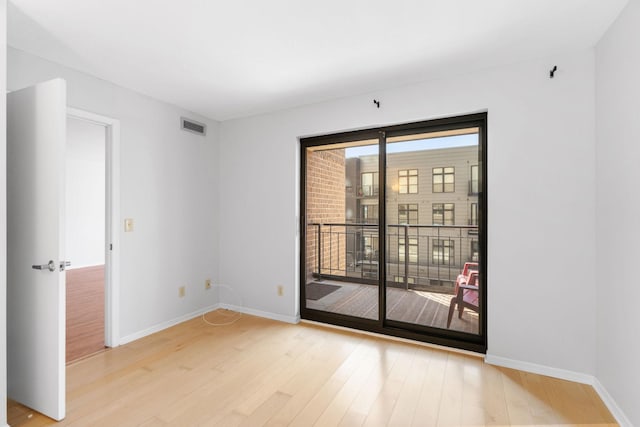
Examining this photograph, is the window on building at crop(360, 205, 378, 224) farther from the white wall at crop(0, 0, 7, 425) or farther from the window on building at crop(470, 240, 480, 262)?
the white wall at crop(0, 0, 7, 425)

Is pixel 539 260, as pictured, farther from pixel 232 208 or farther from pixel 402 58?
pixel 232 208

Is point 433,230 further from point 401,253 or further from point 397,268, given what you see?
point 397,268

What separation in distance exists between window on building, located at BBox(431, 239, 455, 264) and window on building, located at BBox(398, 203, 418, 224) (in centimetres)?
31

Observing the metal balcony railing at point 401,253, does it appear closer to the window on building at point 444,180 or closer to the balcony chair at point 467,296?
the balcony chair at point 467,296

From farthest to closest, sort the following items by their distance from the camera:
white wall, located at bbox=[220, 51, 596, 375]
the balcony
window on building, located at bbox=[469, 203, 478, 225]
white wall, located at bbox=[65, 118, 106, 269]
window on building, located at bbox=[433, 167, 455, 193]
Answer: white wall, located at bbox=[65, 118, 106, 269] < the balcony < window on building, located at bbox=[433, 167, 455, 193] < window on building, located at bbox=[469, 203, 478, 225] < white wall, located at bbox=[220, 51, 596, 375]

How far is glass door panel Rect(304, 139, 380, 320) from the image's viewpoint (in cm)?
336

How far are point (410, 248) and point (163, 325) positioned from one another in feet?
8.94

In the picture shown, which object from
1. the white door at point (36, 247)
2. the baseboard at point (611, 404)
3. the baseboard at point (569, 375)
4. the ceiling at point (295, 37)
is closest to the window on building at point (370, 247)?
the baseboard at point (569, 375)

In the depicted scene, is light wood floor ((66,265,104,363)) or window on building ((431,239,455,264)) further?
window on building ((431,239,455,264))

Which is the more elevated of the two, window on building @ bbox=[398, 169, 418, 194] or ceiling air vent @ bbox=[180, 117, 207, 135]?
ceiling air vent @ bbox=[180, 117, 207, 135]

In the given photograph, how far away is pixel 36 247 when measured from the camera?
1.97 metres

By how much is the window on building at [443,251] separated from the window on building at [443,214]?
0.65 feet

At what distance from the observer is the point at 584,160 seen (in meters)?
2.28

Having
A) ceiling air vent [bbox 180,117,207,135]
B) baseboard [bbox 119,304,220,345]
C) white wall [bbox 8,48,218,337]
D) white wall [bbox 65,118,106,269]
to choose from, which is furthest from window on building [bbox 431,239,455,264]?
white wall [bbox 65,118,106,269]
